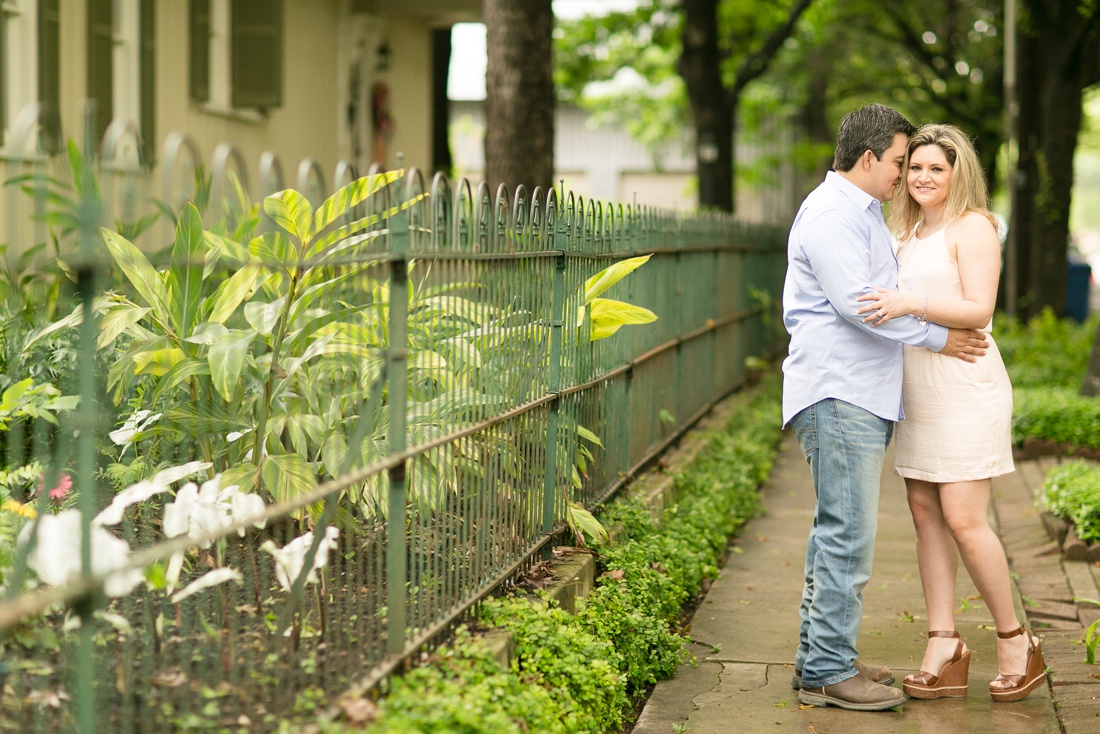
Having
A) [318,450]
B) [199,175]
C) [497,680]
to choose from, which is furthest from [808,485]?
[199,175]

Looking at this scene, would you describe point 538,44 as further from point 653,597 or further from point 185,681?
point 185,681

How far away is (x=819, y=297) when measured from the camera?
441 centimetres

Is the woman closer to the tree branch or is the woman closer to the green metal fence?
the green metal fence

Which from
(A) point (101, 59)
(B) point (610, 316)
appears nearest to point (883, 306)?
(B) point (610, 316)

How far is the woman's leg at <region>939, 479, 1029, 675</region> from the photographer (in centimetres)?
449

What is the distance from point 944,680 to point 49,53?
677cm

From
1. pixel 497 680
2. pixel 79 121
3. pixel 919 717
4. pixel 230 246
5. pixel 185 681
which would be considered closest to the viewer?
pixel 185 681

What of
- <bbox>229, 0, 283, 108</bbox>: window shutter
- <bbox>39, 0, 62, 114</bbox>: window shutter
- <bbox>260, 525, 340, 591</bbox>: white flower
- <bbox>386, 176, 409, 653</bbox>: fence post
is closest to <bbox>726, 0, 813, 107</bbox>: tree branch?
<bbox>229, 0, 283, 108</bbox>: window shutter

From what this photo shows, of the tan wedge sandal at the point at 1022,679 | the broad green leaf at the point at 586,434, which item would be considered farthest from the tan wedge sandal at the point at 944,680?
the broad green leaf at the point at 586,434

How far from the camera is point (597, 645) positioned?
4.27 metres

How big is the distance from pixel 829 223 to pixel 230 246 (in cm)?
200

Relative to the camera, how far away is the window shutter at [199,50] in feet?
34.4

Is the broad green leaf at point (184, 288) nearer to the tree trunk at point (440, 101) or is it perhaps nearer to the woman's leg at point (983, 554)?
the woman's leg at point (983, 554)

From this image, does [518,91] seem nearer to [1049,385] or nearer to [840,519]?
[840,519]
